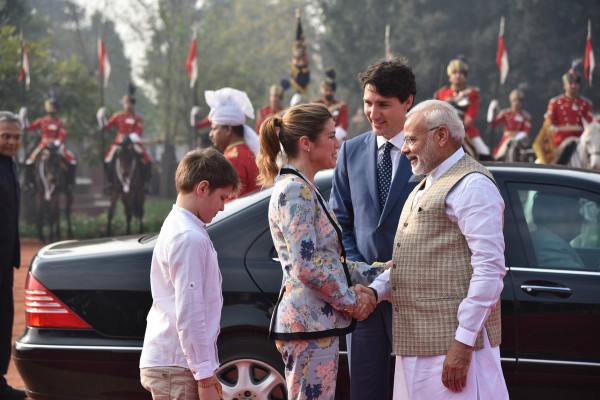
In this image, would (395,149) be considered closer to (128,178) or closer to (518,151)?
(518,151)

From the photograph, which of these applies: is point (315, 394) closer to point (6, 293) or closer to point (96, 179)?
point (6, 293)

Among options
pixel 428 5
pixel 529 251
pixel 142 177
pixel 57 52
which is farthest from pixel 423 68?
pixel 529 251

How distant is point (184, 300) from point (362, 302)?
626mm

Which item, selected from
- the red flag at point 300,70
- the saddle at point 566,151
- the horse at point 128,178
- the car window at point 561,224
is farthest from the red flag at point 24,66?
the car window at point 561,224

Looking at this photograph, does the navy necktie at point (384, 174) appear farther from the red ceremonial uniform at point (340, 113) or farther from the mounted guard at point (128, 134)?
the mounted guard at point (128, 134)

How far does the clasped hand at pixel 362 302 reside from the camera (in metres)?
3.27

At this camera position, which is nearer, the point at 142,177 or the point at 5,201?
the point at 5,201

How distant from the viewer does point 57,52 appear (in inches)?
1850

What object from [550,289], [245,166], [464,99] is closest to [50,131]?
[464,99]

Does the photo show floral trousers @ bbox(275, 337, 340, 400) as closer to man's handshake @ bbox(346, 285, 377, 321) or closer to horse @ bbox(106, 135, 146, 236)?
man's handshake @ bbox(346, 285, 377, 321)

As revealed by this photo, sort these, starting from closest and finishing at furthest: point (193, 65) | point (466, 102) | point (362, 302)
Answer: point (362, 302), point (466, 102), point (193, 65)

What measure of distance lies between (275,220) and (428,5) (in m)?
29.1

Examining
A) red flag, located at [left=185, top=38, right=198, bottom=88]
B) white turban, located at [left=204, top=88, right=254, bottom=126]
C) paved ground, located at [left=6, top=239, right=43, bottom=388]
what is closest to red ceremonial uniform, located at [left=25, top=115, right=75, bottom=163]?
paved ground, located at [left=6, top=239, right=43, bottom=388]

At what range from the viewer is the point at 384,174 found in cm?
384
